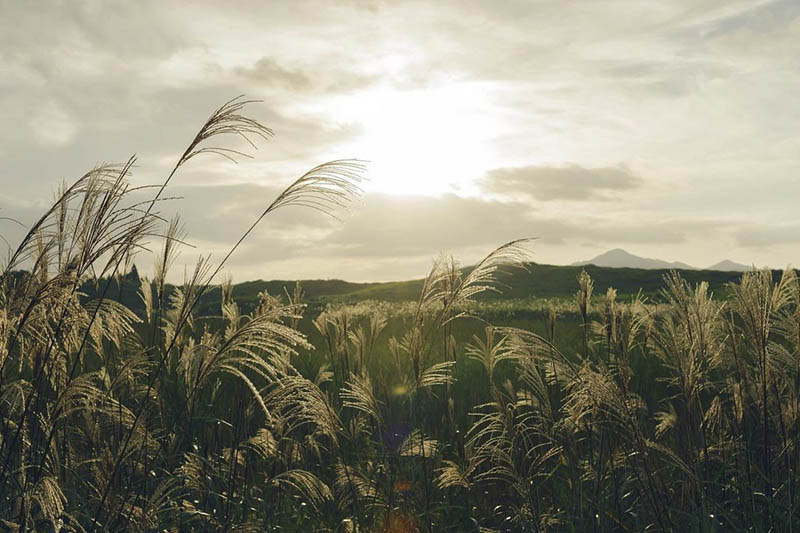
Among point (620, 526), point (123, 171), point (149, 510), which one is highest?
point (123, 171)

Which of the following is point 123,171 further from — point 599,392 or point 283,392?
point 599,392

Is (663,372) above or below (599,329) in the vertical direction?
below

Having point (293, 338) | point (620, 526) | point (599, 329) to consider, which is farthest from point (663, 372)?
point (293, 338)

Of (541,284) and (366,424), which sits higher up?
(541,284)

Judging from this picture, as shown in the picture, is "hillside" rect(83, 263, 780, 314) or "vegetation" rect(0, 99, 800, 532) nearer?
"vegetation" rect(0, 99, 800, 532)

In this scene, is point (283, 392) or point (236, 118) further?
point (283, 392)

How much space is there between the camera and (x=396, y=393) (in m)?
8.18

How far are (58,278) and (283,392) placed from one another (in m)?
1.43

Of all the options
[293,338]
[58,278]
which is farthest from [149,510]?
[293,338]

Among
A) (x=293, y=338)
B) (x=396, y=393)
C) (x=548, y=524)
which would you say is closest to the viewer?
(x=293, y=338)

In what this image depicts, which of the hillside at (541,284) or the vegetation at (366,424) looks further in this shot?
the hillside at (541,284)

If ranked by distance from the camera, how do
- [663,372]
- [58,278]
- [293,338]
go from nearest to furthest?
[293,338], [58,278], [663,372]

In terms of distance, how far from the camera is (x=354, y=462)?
6387mm

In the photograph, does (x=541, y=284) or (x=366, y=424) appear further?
(x=541, y=284)
